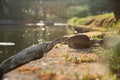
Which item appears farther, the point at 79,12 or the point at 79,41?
→ the point at 79,12

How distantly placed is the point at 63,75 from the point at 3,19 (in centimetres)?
5402

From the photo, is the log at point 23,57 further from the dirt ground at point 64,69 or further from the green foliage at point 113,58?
the green foliage at point 113,58

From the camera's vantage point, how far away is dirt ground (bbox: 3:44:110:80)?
8383mm

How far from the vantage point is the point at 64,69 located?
932cm

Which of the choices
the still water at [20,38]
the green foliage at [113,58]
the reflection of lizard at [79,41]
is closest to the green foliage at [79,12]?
the still water at [20,38]

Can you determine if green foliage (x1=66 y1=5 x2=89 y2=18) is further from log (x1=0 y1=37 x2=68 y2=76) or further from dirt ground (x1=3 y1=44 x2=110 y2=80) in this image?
dirt ground (x1=3 y1=44 x2=110 y2=80)

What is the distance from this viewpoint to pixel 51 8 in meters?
88.9

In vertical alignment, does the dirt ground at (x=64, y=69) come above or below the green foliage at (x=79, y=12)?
above

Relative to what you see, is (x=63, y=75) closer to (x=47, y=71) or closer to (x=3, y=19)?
(x=47, y=71)

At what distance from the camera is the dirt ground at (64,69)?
8383 mm

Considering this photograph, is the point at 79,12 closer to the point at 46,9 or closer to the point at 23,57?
the point at 46,9

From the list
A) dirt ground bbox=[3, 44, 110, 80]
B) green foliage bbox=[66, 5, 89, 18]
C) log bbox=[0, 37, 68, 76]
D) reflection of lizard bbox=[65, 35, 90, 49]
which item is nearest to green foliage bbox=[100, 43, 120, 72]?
dirt ground bbox=[3, 44, 110, 80]

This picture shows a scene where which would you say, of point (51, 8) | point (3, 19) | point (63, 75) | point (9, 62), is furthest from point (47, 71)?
point (51, 8)

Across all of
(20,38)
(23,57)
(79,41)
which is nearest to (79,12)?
(20,38)
